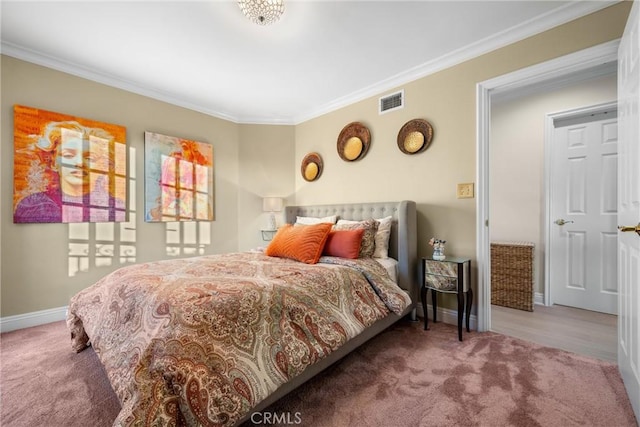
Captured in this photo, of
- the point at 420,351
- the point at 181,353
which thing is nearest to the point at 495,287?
the point at 420,351

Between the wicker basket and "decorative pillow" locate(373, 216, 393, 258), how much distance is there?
4.68ft

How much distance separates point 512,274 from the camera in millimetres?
3072

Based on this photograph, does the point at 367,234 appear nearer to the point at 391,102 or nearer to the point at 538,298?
the point at 391,102

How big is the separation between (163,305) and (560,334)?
120 inches

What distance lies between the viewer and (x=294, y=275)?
1.79 m

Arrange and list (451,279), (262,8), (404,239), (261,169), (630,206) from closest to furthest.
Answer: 1. (630,206)
2. (262,8)
3. (451,279)
4. (404,239)
5. (261,169)

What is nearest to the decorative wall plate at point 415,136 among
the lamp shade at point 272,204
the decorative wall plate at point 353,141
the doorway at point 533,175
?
the decorative wall plate at point 353,141

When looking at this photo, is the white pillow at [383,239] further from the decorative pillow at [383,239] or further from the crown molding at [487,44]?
the crown molding at [487,44]

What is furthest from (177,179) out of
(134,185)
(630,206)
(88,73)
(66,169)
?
(630,206)

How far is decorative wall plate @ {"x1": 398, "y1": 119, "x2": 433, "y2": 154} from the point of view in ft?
9.15

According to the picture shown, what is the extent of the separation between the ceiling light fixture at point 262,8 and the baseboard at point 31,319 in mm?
3248

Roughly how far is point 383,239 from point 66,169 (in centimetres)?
319

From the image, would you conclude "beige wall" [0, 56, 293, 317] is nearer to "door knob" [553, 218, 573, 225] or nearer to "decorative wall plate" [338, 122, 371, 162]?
"decorative wall plate" [338, 122, 371, 162]

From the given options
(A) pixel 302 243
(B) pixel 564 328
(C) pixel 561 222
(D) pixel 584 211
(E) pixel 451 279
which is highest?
(D) pixel 584 211
